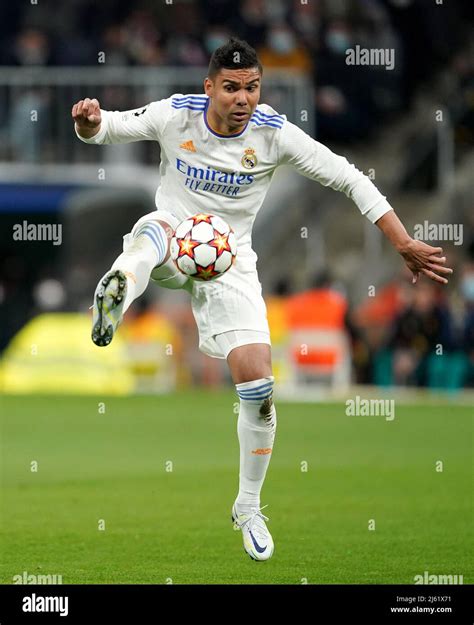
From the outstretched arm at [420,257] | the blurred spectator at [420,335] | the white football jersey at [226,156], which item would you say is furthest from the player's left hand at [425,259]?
the blurred spectator at [420,335]

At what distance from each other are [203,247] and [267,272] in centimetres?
1810

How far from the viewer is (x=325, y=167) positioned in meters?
9.23

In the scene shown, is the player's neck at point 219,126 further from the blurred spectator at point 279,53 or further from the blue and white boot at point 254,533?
the blurred spectator at point 279,53

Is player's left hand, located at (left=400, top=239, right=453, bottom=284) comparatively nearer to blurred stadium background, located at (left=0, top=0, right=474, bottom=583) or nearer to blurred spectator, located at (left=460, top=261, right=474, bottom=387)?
blurred stadium background, located at (left=0, top=0, right=474, bottom=583)

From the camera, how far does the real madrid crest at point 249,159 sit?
30.5 feet

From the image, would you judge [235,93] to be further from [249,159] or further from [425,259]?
[425,259]

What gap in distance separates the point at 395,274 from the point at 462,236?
1354 millimetres

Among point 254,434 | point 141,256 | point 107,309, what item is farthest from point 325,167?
point 107,309

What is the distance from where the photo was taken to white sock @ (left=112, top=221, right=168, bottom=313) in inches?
332

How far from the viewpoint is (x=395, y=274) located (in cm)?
2600

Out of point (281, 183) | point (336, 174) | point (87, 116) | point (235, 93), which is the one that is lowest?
point (336, 174)

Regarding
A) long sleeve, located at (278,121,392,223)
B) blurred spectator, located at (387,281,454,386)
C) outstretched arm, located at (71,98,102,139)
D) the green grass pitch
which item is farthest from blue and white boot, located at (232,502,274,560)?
blurred spectator, located at (387,281,454,386)
